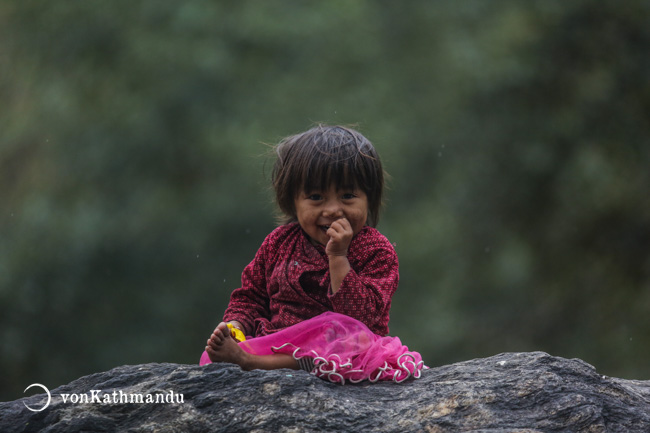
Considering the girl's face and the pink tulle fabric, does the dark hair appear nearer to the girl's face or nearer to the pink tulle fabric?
the girl's face

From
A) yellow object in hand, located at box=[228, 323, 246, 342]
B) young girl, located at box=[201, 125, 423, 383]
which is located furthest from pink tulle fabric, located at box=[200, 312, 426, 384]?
yellow object in hand, located at box=[228, 323, 246, 342]

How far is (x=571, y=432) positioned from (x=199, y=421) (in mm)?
1302

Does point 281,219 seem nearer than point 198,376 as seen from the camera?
No

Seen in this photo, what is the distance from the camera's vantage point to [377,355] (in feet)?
10.5

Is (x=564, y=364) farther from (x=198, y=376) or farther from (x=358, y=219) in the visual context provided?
(x=198, y=376)

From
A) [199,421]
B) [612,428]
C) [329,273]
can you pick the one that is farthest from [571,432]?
[199,421]

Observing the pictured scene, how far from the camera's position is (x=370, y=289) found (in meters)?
3.19

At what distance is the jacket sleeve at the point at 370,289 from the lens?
10.3 ft

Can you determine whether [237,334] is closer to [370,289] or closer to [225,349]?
[225,349]

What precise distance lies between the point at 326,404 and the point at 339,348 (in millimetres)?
279

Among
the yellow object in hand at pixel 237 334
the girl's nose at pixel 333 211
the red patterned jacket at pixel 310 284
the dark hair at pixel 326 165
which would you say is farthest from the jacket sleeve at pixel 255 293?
the girl's nose at pixel 333 211

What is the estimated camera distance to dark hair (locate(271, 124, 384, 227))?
330cm
